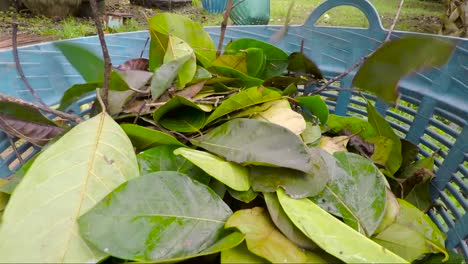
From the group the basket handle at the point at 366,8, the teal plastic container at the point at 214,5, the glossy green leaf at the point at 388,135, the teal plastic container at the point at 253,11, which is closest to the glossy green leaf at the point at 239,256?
the glossy green leaf at the point at 388,135

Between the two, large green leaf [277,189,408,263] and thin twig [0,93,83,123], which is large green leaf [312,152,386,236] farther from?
thin twig [0,93,83,123]

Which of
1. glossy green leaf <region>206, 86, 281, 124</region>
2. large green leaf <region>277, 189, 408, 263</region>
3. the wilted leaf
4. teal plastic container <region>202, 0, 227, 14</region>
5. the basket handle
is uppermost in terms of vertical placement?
the basket handle

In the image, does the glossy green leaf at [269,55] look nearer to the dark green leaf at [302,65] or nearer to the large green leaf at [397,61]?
the dark green leaf at [302,65]

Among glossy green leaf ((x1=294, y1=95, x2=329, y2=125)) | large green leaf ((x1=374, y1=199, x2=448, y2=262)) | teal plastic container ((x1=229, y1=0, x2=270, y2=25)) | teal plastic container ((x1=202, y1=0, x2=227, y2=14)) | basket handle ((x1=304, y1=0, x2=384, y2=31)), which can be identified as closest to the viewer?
large green leaf ((x1=374, y1=199, x2=448, y2=262))

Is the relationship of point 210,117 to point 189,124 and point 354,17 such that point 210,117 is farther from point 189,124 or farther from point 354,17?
point 354,17

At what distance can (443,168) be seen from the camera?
64cm

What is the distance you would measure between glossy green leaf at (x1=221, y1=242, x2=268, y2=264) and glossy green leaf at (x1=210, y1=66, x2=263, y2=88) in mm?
286

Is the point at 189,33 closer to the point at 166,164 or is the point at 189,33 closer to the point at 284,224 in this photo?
the point at 166,164

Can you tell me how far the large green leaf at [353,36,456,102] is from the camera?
1.21ft

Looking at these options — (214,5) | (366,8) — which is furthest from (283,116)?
(214,5)

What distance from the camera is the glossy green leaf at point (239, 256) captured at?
13.8 inches

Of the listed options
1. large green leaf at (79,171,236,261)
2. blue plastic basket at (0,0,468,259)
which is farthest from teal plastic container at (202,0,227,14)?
large green leaf at (79,171,236,261)

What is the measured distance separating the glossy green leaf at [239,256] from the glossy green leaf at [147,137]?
6.6 inches

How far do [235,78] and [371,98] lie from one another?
353 millimetres
